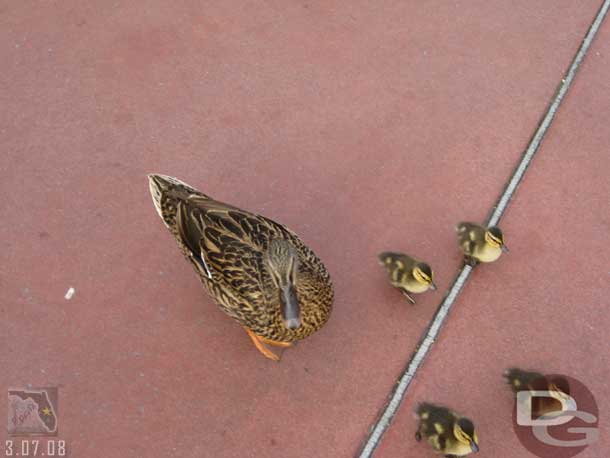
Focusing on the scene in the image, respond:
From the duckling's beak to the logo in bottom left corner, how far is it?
3.60ft

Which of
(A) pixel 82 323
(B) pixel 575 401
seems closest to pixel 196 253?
(A) pixel 82 323

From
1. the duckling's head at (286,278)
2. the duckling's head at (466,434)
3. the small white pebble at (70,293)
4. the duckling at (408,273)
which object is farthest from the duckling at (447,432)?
the small white pebble at (70,293)

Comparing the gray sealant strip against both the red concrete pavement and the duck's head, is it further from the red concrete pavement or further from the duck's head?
the duck's head

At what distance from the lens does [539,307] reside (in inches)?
101

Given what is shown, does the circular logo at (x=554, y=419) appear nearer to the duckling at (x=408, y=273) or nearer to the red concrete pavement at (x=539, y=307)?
the red concrete pavement at (x=539, y=307)

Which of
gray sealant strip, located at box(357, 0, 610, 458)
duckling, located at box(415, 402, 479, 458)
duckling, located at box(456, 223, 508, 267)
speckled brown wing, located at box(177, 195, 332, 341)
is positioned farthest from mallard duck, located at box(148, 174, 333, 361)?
duckling, located at box(456, 223, 508, 267)

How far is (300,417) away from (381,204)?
108 centimetres

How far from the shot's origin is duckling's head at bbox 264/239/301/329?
2006 millimetres

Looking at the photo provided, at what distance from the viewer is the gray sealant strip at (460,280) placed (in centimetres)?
233

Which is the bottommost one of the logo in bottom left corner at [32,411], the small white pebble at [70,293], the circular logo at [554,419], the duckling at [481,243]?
the logo in bottom left corner at [32,411]

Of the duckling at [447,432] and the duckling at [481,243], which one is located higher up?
the duckling at [481,243]

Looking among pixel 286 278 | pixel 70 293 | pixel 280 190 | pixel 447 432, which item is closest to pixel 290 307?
pixel 286 278

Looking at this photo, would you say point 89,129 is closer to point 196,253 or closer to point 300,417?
point 196,253

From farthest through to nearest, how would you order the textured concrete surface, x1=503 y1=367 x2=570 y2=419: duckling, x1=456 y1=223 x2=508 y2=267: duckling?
x1=456 y1=223 x2=508 y2=267: duckling < the textured concrete surface < x1=503 y1=367 x2=570 y2=419: duckling
